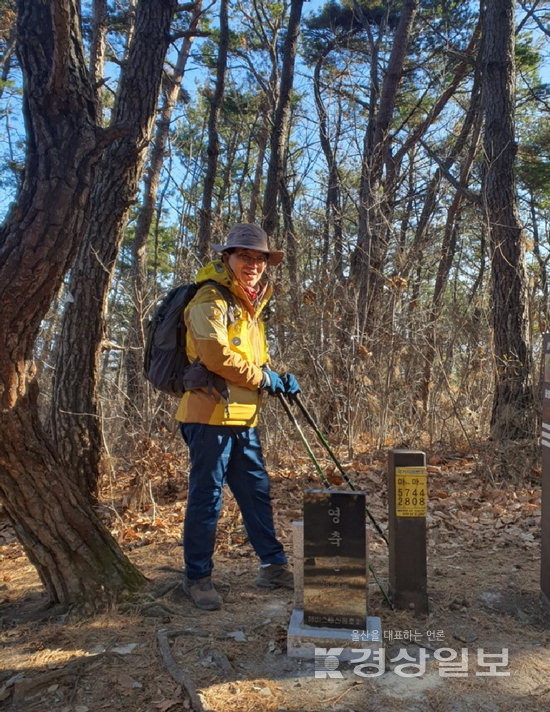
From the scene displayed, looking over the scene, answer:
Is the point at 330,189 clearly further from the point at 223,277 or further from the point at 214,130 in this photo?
the point at 223,277

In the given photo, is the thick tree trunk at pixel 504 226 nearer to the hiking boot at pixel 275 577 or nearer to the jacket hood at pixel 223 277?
the hiking boot at pixel 275 577

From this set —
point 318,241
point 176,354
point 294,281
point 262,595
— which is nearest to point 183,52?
point 318,241

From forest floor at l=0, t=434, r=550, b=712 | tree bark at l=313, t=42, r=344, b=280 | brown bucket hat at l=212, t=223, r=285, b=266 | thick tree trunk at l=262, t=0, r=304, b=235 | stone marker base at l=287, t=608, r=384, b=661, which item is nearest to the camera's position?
forest floor at l=0, t=434, r=550, b=712

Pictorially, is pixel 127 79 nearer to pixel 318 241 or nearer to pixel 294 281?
pixel 294 281

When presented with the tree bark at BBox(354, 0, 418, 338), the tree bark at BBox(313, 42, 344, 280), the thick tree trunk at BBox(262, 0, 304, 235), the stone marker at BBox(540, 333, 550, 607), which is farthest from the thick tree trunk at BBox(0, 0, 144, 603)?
the thick tree trunk at BBox(262, 0, 304, 235)

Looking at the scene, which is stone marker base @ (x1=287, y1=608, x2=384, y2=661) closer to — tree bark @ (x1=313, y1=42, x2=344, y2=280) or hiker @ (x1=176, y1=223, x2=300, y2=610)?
hiker @ (x1=176, y1=223, x2=300, y2=610)

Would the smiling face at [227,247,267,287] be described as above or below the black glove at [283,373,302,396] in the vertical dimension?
above

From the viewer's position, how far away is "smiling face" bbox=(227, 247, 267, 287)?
364 cm

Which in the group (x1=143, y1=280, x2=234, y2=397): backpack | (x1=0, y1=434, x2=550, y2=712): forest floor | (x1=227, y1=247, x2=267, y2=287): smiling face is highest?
(x1=227, y1=247, x2=267, y2=287): smiling face

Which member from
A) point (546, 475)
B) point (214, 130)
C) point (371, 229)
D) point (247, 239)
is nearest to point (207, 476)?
point (247, 239)

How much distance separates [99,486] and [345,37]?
45.0ft

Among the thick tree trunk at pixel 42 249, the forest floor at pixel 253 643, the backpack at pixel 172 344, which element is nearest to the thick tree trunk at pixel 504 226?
the forest floor at pixel 253 643

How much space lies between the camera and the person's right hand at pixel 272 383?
3.58 m

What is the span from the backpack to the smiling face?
148 mm
